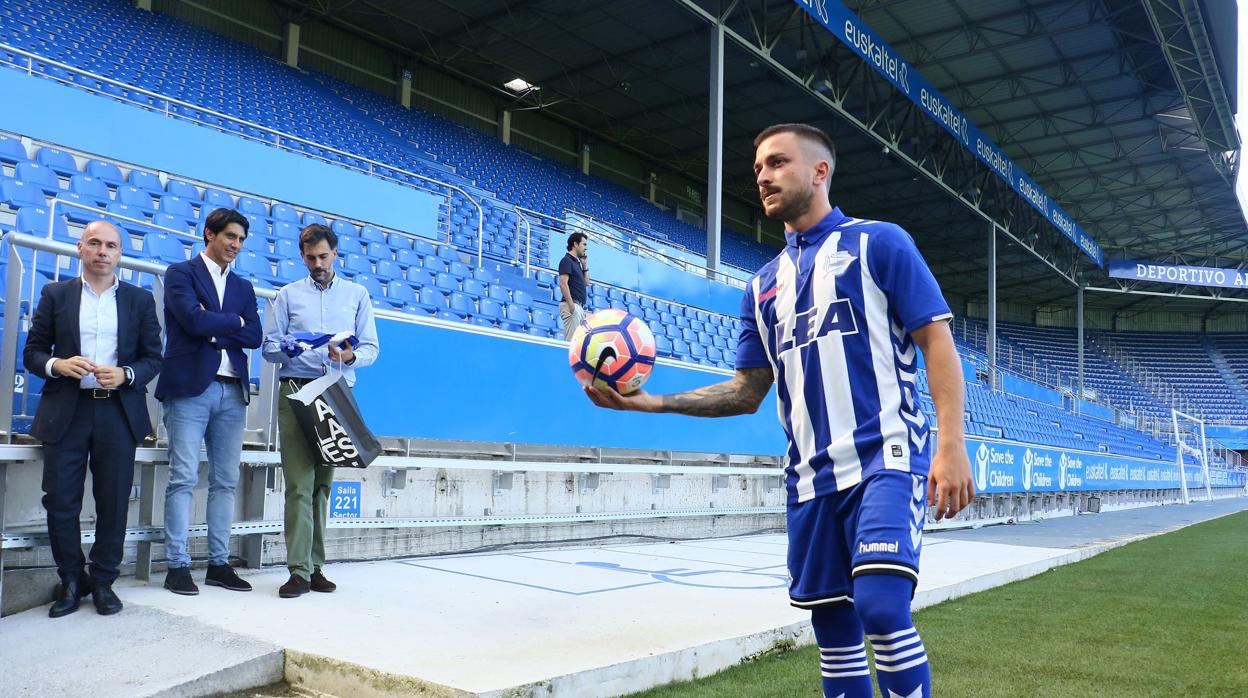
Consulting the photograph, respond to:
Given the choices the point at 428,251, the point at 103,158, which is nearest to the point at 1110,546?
the point at 428,251

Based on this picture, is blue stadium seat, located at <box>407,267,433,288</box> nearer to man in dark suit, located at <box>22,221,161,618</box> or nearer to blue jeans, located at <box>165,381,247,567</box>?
blue jeans, located at <box>165,381,247,567</box>

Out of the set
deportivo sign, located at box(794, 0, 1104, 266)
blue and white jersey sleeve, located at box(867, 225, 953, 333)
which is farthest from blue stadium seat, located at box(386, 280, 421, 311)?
deportivo sign, located at box(794, 0, 1104, 266)

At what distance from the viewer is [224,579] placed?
4.10 m

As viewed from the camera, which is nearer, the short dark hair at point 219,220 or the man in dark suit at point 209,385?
the man in dark suit at point 209,385

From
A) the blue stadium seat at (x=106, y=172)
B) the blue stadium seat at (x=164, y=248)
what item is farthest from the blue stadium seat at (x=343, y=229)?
the blue stadium seat at (x=164, y=248)

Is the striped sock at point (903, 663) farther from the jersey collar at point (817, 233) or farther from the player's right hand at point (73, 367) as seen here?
the player's right hand at point (73, 367)

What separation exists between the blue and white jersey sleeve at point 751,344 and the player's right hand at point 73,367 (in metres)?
2.60

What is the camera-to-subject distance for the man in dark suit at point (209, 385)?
393 cm

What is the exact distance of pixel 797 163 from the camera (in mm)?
2338

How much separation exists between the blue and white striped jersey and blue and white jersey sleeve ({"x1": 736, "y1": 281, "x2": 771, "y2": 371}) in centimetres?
21

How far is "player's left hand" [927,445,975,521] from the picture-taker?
202cm

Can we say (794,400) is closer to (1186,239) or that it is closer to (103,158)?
(103,158)

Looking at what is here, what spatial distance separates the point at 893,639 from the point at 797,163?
1.22m

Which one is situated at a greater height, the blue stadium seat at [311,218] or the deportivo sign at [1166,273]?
the deportivo sign at [1166,273]
